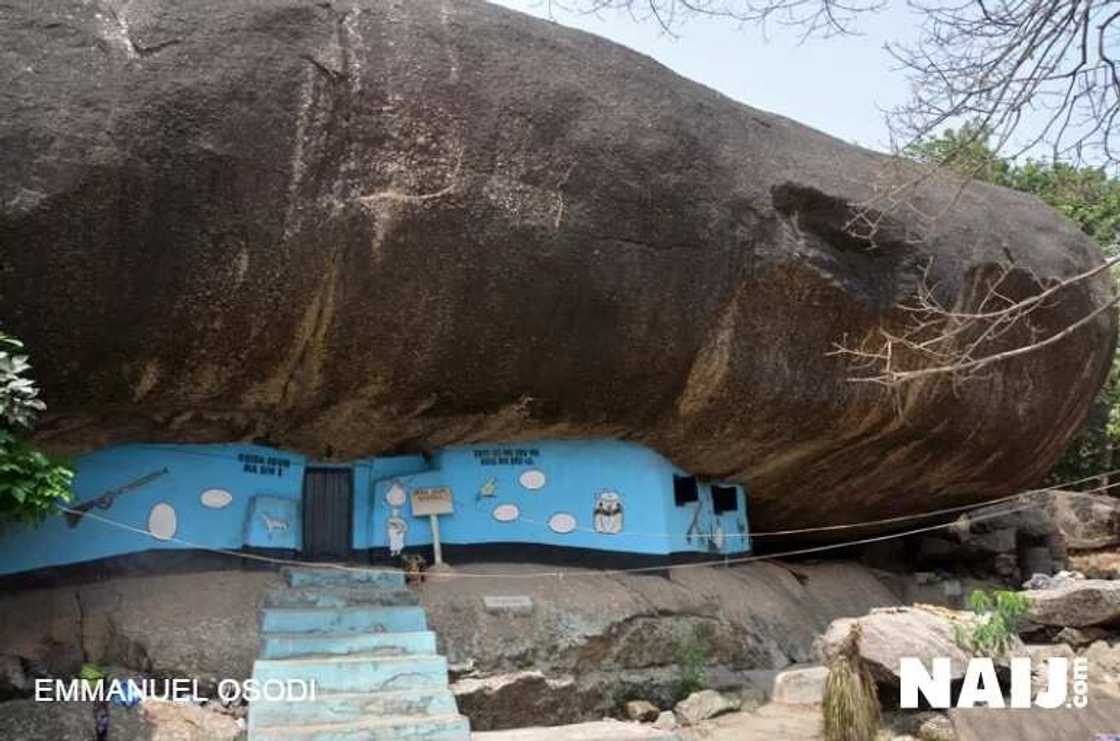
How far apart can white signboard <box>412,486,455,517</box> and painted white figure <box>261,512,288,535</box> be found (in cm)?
116

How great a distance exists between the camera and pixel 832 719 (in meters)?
7.68

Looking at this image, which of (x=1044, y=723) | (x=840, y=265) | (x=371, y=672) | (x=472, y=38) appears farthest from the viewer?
(x=840, y=265)

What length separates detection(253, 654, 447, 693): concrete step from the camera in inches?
288

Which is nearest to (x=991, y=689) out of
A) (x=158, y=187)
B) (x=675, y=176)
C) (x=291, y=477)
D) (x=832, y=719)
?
(x=832, y=719)

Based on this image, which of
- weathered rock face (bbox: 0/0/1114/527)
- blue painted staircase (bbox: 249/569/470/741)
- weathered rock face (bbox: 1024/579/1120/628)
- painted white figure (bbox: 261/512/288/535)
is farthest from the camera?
weathered rock face (bbox: 1024/579/1120/628)

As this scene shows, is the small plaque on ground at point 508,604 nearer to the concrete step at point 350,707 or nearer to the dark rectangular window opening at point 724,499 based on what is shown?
the concrete step at point 350,707

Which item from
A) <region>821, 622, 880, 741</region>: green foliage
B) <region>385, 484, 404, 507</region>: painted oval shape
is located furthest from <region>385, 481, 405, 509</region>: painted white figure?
<region>821, 622, 880, 741</region>: green foliage

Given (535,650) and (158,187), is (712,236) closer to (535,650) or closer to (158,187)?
(535,650)

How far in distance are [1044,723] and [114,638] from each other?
626 cm

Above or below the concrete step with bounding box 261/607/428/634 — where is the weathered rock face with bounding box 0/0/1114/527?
above

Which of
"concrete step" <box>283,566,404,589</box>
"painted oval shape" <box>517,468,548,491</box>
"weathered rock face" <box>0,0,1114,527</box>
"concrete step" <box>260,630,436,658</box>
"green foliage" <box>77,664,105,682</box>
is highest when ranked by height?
"weathered rock face" <box>0,0,1114,527</box>

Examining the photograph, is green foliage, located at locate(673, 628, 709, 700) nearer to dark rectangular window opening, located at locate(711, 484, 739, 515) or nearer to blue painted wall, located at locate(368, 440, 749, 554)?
blue painted wall, located at locate(368, 440, 749, 554)

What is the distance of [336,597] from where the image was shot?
8.55 m

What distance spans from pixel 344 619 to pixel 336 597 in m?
0.39
